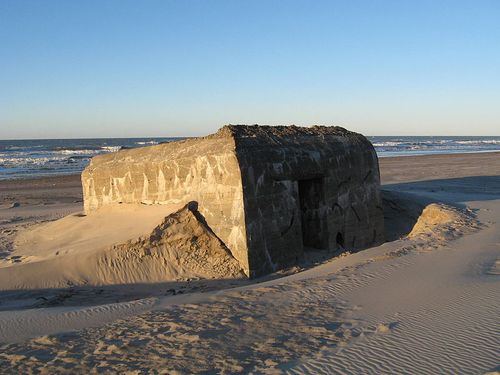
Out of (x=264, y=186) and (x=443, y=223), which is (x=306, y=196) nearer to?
(x=264, y=186)

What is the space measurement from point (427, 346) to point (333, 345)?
73 centimetres

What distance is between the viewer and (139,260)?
7711 mm

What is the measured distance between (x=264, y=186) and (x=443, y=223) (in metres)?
3.96

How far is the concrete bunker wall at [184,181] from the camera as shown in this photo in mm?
7438

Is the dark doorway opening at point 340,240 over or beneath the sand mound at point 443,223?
beneath

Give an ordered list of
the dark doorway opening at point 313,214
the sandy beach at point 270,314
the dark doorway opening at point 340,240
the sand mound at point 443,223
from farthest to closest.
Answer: the dark doorway opening at point 340,240, the dark doorway opening at point 313,214, the sand mound at point 443,223, the sandy beach at point 270,314

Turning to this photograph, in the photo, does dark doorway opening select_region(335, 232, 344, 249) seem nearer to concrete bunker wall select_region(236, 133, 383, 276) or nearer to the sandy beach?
concrete bunker wall select_region(236, 133, 383, 276)

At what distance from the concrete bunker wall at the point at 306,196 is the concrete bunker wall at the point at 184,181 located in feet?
0.74

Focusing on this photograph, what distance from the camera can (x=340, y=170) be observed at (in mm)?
9219

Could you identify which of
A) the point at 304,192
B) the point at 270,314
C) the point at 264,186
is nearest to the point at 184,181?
the point at 264,186

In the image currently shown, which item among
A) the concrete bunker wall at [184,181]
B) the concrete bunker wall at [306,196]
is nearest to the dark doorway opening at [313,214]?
the concrete bunker wall at [306,196]

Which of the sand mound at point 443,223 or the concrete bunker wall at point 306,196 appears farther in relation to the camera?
the sand mound at point 443,223

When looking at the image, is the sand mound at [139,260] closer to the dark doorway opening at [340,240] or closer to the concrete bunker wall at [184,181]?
the concrete bunker wall at [184,181]

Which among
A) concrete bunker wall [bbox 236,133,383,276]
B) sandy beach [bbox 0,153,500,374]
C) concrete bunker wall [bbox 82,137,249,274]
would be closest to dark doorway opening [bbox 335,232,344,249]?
concrete bunker wall [bbox 236,133,383,276]
